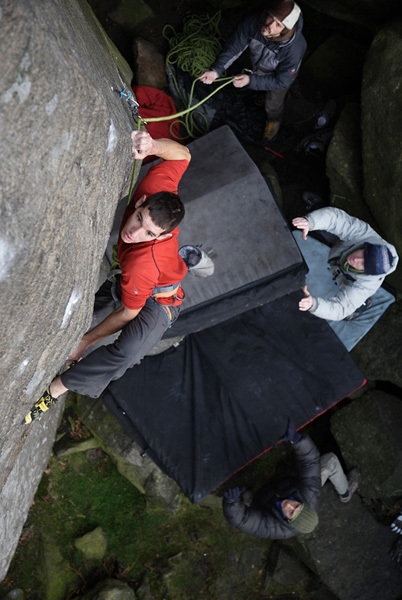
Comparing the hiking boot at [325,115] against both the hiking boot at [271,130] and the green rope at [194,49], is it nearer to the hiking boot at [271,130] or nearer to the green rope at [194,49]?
the hiking boot at [271,130]

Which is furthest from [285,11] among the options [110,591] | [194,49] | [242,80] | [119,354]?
[110,591]

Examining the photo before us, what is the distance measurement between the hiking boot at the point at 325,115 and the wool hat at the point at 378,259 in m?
1.83

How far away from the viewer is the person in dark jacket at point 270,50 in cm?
410

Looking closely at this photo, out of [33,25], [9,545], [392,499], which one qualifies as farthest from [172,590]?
[33,25]

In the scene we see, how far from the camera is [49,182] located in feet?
6.50

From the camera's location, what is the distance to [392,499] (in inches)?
212

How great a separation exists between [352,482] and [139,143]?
4.09 meters

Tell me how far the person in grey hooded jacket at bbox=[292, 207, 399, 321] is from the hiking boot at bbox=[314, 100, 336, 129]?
1.36 m

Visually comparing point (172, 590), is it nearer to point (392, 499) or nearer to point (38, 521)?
point (38, 521)

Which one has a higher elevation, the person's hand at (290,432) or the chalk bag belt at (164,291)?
the chalk bag belt at (164,291)

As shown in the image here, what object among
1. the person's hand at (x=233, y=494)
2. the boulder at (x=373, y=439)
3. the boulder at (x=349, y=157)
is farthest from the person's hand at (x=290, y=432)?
the boulder at (x=349, y=157)

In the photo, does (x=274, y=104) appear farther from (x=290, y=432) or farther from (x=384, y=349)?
(x=290, y=432)

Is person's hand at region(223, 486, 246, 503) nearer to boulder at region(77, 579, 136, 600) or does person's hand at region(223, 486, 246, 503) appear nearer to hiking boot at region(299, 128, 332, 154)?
boulder at region(77, 579, 136, 600)

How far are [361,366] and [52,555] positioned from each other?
357cm
